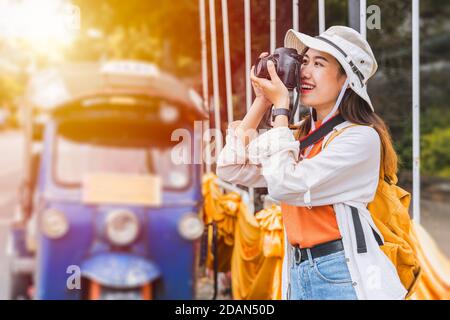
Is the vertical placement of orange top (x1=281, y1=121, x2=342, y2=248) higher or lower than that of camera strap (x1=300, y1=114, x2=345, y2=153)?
lower

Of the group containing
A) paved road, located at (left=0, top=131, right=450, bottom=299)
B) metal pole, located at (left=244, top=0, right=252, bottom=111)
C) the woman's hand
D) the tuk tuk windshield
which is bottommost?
paved road, located at (left=0, top=131, right=450, bottom=299)

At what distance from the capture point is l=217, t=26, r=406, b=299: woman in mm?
1432

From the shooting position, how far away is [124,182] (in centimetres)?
283

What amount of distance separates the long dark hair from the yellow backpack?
1.3 inches

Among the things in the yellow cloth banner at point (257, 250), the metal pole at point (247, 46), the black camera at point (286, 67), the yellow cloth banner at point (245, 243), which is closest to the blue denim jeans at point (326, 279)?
the black camera at point (286, 67)

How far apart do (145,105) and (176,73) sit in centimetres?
21

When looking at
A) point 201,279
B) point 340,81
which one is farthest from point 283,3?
point 201,279

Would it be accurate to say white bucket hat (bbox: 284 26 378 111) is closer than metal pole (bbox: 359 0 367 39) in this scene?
Yes

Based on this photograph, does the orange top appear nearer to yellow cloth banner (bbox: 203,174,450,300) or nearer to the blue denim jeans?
the blue denim jeans

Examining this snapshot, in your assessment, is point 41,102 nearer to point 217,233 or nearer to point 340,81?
point 217,233

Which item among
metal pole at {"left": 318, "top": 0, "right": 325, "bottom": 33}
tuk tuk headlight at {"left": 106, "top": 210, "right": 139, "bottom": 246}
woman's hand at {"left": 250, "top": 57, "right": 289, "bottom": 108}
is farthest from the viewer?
tuk tuk headlight at {"left": 106, "top": 210, "right": 139, "bottom": 246}

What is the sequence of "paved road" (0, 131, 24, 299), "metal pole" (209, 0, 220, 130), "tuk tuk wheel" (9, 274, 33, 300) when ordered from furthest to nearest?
"paved road" (0, 131, 24, 299) < "tuk tuk wheel" (9, 274, 33, 300) < "metal pole" (209, 0, 220, 130)

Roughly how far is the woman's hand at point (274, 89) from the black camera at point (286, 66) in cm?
2

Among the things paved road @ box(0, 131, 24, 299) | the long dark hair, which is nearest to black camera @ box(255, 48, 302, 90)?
the long dark hair
